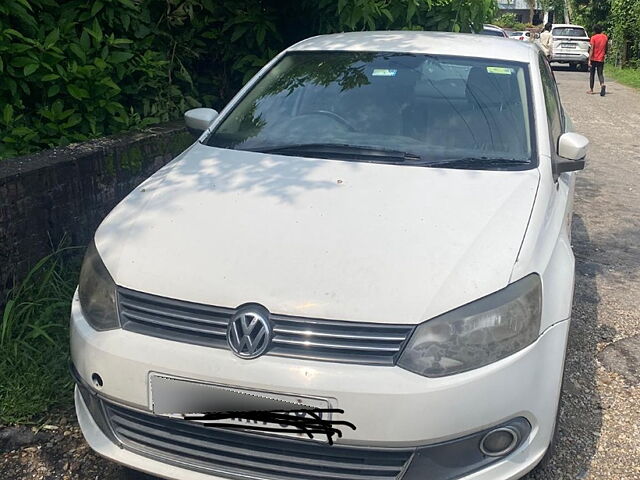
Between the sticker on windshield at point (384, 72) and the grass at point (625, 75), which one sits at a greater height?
the sticker on windshield at point (384, 72)

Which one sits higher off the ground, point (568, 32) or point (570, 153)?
point (570, 153)

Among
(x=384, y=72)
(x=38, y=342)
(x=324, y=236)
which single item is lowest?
(x=38, y=342)

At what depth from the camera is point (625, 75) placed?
21625mm

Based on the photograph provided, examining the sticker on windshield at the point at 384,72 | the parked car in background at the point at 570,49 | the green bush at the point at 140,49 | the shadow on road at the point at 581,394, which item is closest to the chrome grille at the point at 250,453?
the shadow on road at the point at 581,394

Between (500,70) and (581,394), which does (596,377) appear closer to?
(581,394)

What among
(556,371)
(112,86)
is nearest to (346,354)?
(556,371)

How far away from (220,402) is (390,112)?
185 cm

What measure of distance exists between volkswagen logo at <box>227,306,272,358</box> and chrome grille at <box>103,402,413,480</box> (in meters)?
0.26

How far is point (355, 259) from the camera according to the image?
7.68 ft

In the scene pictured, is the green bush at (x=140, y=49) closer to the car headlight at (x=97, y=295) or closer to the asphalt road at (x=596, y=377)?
the car headlight at (x=97, y=295)

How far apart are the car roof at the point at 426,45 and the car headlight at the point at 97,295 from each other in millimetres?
2082

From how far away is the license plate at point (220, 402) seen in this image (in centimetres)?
209

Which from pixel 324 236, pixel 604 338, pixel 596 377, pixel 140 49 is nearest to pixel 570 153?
pixel 596 377

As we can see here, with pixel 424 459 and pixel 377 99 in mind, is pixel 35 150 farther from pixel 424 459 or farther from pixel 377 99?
pixel 424 459
